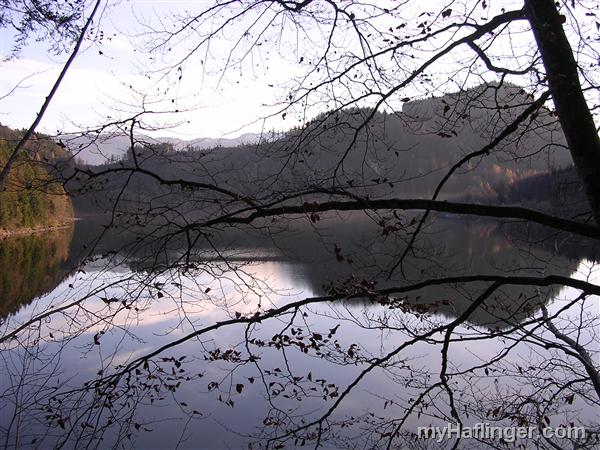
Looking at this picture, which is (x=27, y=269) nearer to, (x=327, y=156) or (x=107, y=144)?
(x=107, y=144)

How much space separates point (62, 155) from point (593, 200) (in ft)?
9.21

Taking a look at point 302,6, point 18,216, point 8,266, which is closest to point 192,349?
point 302,6

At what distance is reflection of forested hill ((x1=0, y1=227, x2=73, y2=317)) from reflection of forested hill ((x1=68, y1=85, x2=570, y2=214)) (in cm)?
653

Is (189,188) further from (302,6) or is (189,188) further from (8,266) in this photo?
(8,266)

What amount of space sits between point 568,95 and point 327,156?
62.2 inches

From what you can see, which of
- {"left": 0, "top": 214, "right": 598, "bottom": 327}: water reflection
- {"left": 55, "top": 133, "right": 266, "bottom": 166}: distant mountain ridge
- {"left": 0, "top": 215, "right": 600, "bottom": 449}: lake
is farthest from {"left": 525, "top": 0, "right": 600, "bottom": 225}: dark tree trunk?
{"left": 55, "top": 133, "right": 266, "bottom": 166}: distant mountain ridge

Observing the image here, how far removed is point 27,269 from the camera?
22359 millimetres

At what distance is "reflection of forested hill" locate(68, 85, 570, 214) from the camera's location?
9.45 ft

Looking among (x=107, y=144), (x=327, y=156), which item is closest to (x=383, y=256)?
(x=327, y=156)

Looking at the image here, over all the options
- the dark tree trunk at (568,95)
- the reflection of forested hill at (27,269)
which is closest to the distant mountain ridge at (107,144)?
the dark tree trunk at (568,95)

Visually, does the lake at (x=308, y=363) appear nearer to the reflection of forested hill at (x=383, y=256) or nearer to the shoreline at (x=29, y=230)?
the reflection of forested hill at (x=383, y=256)

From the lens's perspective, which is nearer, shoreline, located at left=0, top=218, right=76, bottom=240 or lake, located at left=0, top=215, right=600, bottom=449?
lake, located at left=0, top=215, right=600, bottom=449

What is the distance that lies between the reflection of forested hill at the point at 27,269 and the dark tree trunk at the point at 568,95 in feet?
27.6

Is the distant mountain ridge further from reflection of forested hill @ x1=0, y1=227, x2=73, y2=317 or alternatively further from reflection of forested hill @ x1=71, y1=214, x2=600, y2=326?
reflection of forested hill @ x1=0, y1=227, x2=73, y2=317
